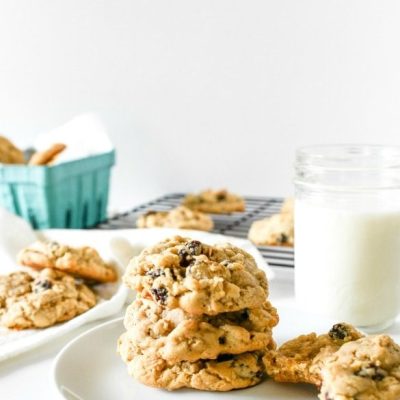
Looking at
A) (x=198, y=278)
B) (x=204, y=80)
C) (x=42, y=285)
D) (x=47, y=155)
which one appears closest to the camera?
(x=198, y=278)

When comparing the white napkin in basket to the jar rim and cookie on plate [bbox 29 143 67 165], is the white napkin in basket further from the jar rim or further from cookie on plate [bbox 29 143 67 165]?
the jar rim

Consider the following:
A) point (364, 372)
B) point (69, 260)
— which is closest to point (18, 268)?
point (69, 260)

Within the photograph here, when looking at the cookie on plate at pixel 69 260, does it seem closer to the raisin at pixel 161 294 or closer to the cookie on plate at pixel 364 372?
the raisin at pixel 161 294

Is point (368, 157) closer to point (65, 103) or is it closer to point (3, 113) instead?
point (65, 103)

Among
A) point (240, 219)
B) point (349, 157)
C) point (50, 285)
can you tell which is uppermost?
point (349, 157)

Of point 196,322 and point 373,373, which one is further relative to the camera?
point 196,322

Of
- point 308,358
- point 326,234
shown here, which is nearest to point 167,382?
point 308,358

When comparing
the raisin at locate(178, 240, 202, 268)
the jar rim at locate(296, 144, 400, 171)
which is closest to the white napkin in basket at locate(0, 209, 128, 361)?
the raisin at locate(178, 240, 202, 268)

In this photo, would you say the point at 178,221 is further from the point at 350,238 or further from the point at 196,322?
the point at 196,322
